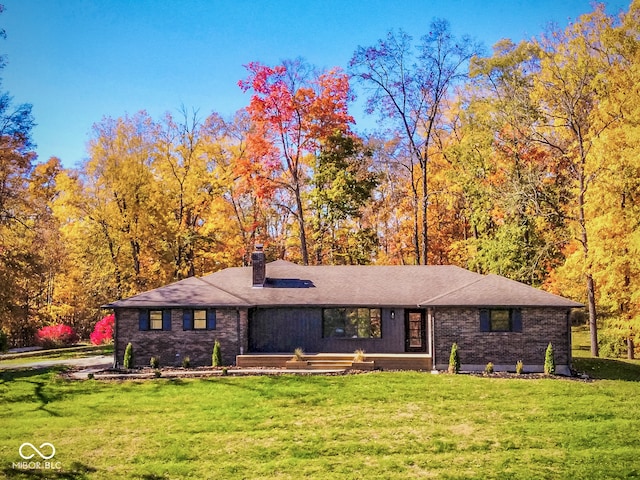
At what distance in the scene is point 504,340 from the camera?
26828 millimetres

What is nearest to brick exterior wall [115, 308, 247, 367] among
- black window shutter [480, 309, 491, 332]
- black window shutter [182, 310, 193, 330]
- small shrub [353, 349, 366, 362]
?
black window shutter [182, 310, 193, 330]

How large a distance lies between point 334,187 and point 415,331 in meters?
14.0

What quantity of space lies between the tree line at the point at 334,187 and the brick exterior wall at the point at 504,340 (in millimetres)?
5242

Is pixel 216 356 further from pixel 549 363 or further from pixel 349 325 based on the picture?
pixel 549 363

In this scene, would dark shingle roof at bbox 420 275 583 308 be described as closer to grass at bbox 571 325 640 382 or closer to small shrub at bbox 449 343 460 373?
small shrub at bbox 449 343 460 373

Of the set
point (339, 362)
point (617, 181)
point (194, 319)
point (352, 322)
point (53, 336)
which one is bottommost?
point (339, 362)

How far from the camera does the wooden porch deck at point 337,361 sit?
88.6ft

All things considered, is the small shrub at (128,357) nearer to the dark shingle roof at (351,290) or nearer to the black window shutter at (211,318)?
the dark shingle roof at (351,290)

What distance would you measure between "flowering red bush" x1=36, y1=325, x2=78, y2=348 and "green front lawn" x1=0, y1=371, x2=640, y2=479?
17107mm

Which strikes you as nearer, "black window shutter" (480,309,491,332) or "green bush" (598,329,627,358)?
"black window shutter" (480,309,491,332)

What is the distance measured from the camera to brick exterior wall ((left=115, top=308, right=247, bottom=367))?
2848 centimetres

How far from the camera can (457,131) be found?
47.1 metres

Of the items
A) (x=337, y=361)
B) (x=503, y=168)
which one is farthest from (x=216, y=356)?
(x=503, y=168)

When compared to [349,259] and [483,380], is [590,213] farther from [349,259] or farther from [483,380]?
[349,259]
